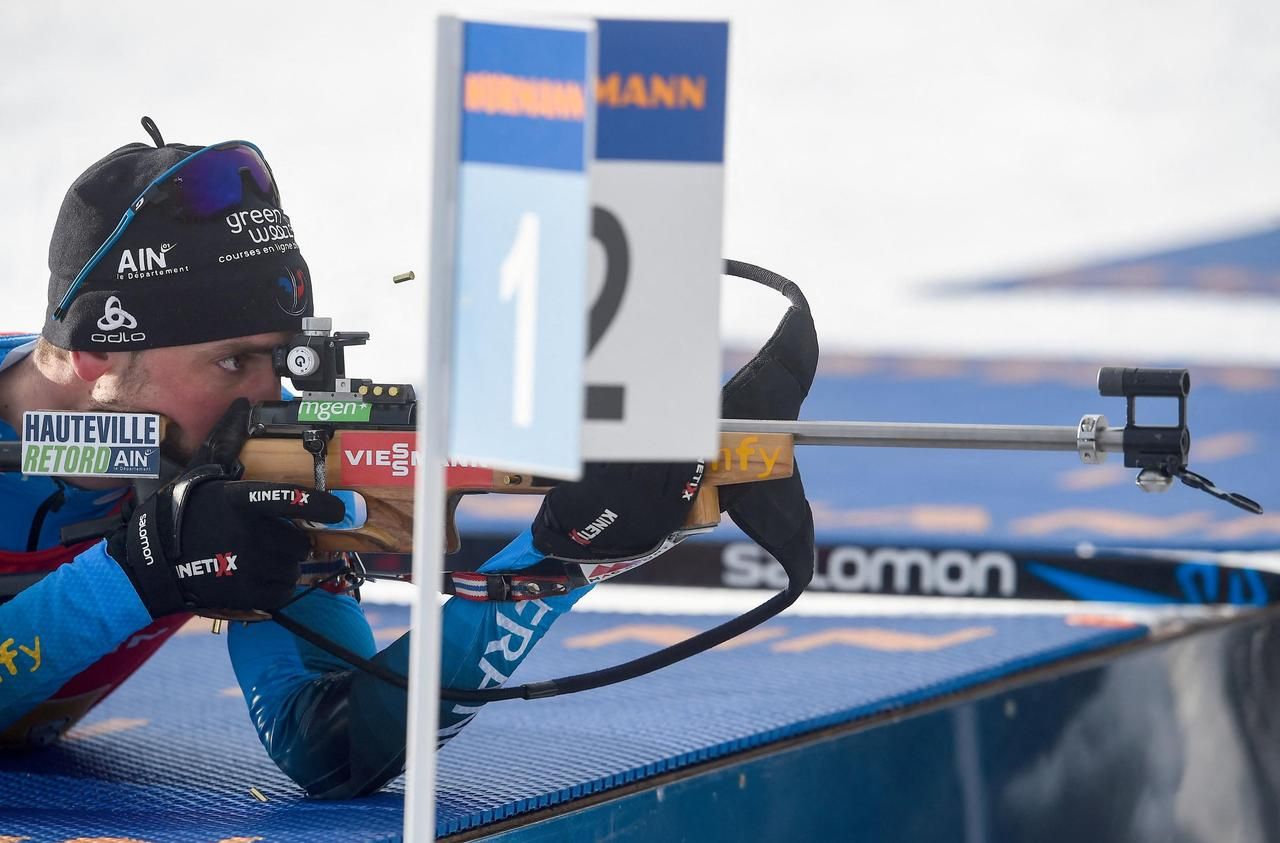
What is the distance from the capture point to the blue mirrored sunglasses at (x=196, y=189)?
1.45 metres

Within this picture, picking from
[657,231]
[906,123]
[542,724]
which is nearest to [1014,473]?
[906,123]

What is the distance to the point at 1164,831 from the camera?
193 centimetres

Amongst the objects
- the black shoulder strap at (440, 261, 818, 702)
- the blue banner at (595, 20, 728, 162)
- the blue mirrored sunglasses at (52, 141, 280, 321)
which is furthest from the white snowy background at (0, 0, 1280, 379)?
the blue banner at (595, 20, 728, 162)

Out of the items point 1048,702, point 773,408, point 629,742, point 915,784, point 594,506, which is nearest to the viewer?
point 594,506

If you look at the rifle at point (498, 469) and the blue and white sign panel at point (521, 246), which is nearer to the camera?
the blue and white sign panel at point (521, 246)

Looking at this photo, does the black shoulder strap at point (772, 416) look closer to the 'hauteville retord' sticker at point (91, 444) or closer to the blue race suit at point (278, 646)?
the blue race suit at point (278, 646)

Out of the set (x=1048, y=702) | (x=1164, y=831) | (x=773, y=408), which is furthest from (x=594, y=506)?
(x=1164, y=831)

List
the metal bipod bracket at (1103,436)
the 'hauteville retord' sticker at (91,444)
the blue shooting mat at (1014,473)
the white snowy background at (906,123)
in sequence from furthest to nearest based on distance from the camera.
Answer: the white snowy background at (906,123), the blue shooting mat at (1014,473), the 'hauteville retord' sticker at (91,444), the metal bipod bracket at (1103,436)

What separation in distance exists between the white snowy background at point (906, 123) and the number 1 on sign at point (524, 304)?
10.6ft

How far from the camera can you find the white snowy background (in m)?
4.05

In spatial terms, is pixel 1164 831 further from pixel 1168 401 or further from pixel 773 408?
pixel 1168 401

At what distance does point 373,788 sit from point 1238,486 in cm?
219

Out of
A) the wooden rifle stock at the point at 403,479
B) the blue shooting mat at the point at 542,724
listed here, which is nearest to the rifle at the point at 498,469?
the wooden rifle stock at the point at 403,479

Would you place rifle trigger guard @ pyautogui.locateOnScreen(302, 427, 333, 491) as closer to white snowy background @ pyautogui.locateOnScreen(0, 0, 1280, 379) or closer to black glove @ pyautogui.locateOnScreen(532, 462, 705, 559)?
black glove @ pyautogui.locateOnScreen(532, 462, 705, 559)
